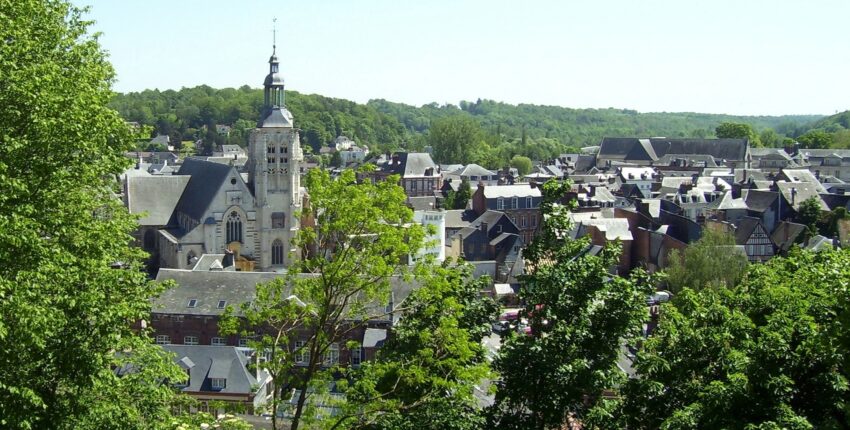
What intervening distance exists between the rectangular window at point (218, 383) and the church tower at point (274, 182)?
22.2 m

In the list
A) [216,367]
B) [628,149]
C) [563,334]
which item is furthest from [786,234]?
[628,149]

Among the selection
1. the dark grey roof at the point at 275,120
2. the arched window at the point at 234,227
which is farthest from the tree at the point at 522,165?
the arched window at the point at 234,227

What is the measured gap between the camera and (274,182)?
54.4m

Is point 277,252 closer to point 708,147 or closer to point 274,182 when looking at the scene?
point 274,182

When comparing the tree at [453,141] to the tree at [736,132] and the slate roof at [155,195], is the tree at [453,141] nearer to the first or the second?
the tree at [736,132]

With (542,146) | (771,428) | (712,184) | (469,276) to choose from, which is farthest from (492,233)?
(542,146)

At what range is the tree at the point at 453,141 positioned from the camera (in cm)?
13688

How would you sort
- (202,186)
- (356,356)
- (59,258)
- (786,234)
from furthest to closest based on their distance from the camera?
(786,234) < (202,186) < (356,356) < (59,258)

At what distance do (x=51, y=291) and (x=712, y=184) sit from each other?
71463mm

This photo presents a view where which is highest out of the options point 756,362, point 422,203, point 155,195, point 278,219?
point 756,362

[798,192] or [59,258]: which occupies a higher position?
[59,258]

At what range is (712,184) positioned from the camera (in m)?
78.9

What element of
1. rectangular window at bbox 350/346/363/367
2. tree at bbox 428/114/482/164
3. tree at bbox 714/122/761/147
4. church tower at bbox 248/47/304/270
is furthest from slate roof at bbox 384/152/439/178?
tree at bbox 714/122/761/147

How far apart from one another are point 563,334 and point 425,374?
7.96ft
